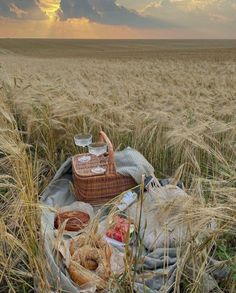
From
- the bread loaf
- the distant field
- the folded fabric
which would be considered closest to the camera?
the bread loaf

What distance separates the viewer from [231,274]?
1.76m

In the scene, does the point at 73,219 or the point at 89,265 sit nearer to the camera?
the point at 89,265

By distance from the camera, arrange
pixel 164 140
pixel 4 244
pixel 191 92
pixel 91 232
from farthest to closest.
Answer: pixel 191 92 < pixel 164 140 < pixel 4 244 < pixel 91 232

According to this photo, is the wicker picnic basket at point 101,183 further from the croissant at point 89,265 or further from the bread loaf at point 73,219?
the croissant at point 89,265

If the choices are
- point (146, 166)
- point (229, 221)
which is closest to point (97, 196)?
point (146, 166)

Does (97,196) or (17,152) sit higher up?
(17,152)

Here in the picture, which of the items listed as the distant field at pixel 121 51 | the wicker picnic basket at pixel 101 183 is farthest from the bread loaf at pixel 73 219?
the distant field at pixel 121 51

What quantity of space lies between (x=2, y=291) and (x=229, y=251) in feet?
3.39

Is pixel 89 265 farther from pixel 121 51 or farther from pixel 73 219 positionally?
pixel 121 51

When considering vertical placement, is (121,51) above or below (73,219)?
below

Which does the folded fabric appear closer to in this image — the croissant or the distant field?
the croissant

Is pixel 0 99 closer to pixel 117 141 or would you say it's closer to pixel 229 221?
pixel 117 141

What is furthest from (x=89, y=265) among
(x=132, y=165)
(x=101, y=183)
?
(x=132, y=165)

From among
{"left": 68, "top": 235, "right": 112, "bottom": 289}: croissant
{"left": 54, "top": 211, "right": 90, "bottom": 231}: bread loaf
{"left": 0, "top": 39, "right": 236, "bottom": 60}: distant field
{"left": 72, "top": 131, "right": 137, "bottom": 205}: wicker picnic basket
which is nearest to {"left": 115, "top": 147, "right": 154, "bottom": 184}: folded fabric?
{"left": 72, "top": 131, "right": 137, "bottom": 205}: wicker picnic basket
